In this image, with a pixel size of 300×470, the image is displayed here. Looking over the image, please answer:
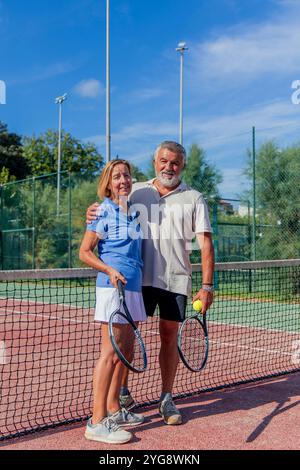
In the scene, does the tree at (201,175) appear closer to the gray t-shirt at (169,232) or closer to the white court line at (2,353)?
the white court line at (2,353)

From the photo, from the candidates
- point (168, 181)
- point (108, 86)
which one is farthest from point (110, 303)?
point (108, 86)

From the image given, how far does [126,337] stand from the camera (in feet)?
10.9

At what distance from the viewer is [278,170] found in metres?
12.4

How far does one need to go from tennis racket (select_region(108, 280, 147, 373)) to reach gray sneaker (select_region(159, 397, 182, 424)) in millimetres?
435

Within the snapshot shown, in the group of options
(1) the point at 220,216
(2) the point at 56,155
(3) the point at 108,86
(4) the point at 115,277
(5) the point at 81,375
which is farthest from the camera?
(2) the point at 56,155

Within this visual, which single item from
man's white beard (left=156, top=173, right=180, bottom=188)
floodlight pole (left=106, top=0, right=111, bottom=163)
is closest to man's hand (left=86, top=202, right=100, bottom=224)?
man's white beard (left=156, top=173, right=180, bottom=188)

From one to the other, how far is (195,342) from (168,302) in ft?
1.06

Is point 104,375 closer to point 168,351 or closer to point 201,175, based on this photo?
point 168,351

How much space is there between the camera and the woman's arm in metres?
3.15

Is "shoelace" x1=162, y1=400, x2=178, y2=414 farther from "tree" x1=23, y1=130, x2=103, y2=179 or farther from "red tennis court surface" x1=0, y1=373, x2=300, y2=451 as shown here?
"tree" x1=23, y1=130, x2=103, y2=179

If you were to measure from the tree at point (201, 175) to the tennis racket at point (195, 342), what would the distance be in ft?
34.3

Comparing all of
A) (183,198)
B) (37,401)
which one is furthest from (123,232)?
(37,401)

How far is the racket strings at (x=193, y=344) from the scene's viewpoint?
3.59 m

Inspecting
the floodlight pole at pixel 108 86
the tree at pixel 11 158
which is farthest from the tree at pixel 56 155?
the floodlight pole at pixel 108 86
